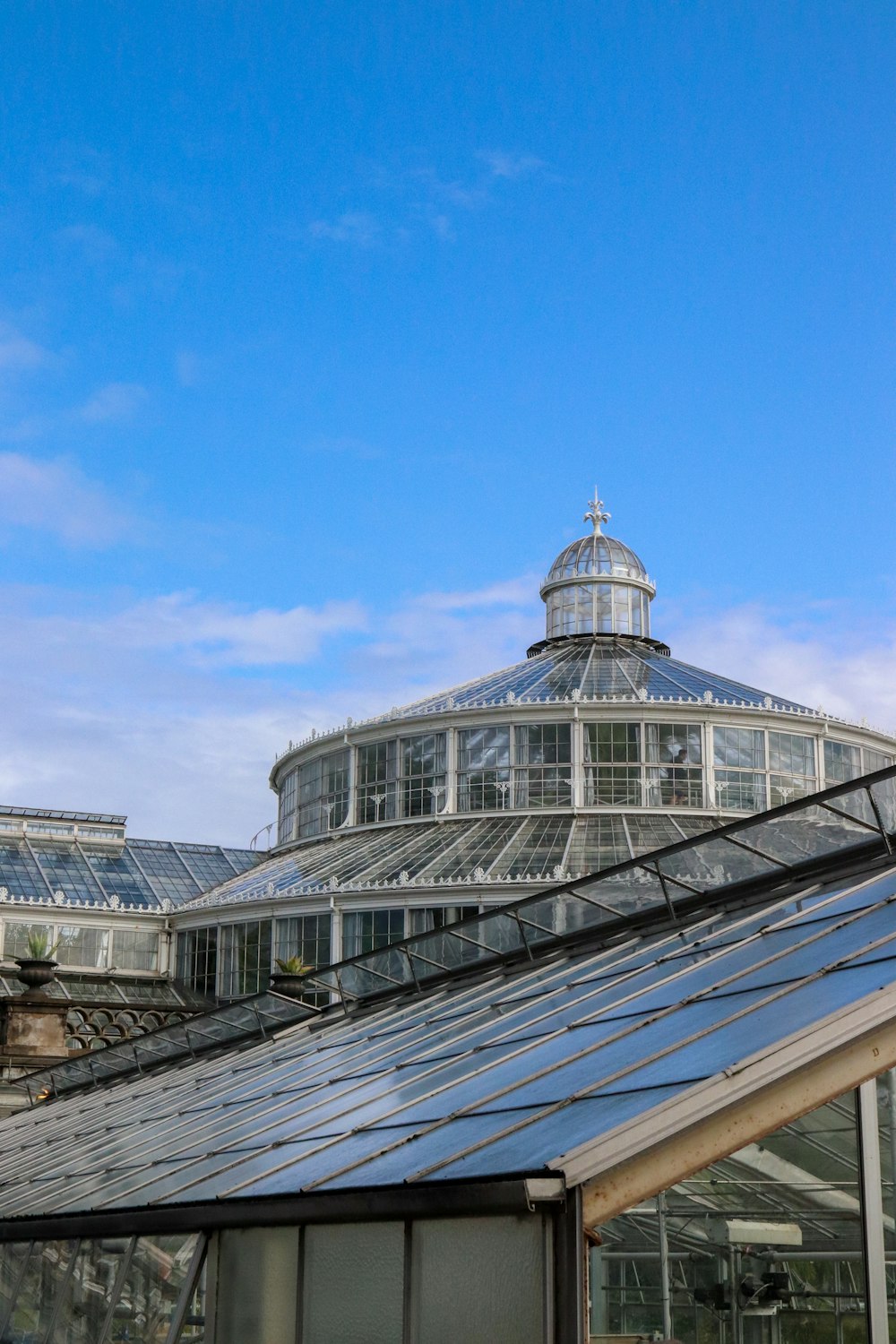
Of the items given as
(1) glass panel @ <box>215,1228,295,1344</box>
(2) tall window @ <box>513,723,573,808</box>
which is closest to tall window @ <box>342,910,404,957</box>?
(2) tall window @ <box>513,723,573,808</box>

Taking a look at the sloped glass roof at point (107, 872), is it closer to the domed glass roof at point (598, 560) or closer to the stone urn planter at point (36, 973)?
the stone urn planter at point (36, 973)

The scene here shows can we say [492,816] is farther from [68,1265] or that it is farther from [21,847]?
[68,1265]

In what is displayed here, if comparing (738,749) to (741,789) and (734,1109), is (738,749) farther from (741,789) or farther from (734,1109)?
(734,1109)


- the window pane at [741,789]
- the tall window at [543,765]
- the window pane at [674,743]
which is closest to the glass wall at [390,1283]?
the tall window at [543,765]

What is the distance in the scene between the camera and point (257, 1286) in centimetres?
1203

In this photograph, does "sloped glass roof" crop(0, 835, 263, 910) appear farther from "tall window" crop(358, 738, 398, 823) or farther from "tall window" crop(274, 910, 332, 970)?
"tall window" crop(274, 910, 332, 970)

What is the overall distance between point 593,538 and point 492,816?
1604 cm

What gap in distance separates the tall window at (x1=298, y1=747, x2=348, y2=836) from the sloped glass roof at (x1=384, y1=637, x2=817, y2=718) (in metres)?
3.07

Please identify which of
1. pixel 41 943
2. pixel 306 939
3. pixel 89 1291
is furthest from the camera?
pixel 306 939

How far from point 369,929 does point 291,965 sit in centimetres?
555

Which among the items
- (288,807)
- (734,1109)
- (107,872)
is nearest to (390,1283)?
(734,1109)

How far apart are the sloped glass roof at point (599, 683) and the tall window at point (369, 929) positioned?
29.8 ft

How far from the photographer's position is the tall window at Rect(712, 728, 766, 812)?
180 feet

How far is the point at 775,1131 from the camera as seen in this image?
11219 mm
